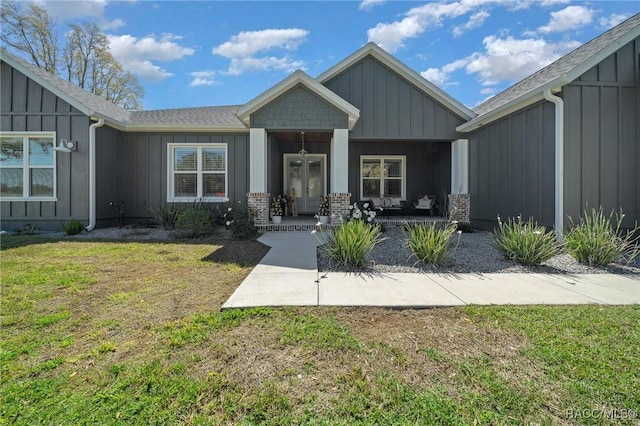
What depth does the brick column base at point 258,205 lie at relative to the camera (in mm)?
8898

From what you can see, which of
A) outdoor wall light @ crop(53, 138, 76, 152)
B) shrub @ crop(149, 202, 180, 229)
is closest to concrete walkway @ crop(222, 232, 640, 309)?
shrub @ crop(149, 202, 180, 229)

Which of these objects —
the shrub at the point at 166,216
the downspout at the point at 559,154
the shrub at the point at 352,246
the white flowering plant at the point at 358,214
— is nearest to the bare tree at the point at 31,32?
the shrub at the point at 166,216

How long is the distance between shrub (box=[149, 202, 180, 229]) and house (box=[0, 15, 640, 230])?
581 mm

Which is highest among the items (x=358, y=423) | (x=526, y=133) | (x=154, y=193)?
(x=526, y=133)

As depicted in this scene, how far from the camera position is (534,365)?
7.58 ft

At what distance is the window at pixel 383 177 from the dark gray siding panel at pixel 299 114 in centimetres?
412

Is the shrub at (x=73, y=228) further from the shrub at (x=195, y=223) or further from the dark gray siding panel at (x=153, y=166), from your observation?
the shrub at (x=195, y=223)

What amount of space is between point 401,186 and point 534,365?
10.8 m

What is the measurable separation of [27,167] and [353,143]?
10643 mm

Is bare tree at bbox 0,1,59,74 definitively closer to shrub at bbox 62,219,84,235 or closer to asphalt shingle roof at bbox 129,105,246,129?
asphalt shingle roof at bbox 129,105,246,129

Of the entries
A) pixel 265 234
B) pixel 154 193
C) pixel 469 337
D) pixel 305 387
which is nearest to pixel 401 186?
pixel 265 234

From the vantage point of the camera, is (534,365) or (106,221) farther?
(106,221)

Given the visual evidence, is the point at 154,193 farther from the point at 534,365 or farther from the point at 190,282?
the point at 534,365

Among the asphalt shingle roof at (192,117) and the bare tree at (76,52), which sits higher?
the bare tree at (76,52)
